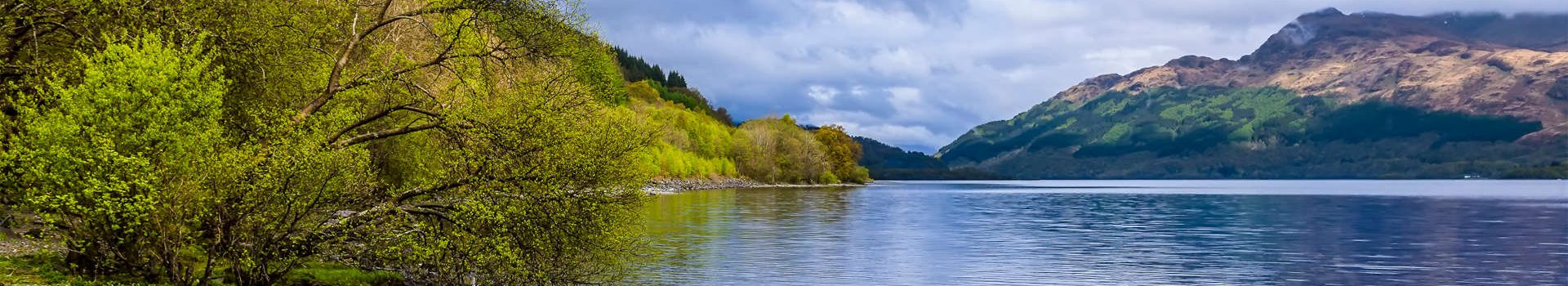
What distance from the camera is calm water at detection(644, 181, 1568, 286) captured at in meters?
45.2

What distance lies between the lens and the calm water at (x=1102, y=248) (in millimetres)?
45188

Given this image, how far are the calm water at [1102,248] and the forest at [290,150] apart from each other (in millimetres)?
10423

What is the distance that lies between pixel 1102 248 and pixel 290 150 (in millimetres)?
44471

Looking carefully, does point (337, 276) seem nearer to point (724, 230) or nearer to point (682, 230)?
point (682, 230)

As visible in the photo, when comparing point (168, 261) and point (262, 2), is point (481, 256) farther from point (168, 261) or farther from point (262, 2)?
point (262, 2)

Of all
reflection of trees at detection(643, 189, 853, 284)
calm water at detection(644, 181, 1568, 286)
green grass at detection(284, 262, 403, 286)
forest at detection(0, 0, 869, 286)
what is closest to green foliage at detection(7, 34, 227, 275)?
forest at detection(0, 0, 869, 286)

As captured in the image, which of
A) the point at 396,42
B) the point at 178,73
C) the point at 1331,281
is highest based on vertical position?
the point at 396,42

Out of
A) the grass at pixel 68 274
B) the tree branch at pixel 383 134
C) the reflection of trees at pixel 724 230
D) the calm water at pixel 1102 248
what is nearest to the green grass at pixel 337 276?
the grass at pixel 68 274

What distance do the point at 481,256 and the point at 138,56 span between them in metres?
9.18

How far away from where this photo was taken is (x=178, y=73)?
87.1 ft

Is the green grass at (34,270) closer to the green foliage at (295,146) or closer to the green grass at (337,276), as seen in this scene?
the green foliage at (295,146)

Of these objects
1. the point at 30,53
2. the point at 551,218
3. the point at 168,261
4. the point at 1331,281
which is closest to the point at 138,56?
the point at 168,261

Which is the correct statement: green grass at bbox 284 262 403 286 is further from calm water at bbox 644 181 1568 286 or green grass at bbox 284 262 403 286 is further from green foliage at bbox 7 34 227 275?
calm water at bbox 644 181 1568 286

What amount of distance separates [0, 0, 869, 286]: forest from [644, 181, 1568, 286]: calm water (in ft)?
34.2
